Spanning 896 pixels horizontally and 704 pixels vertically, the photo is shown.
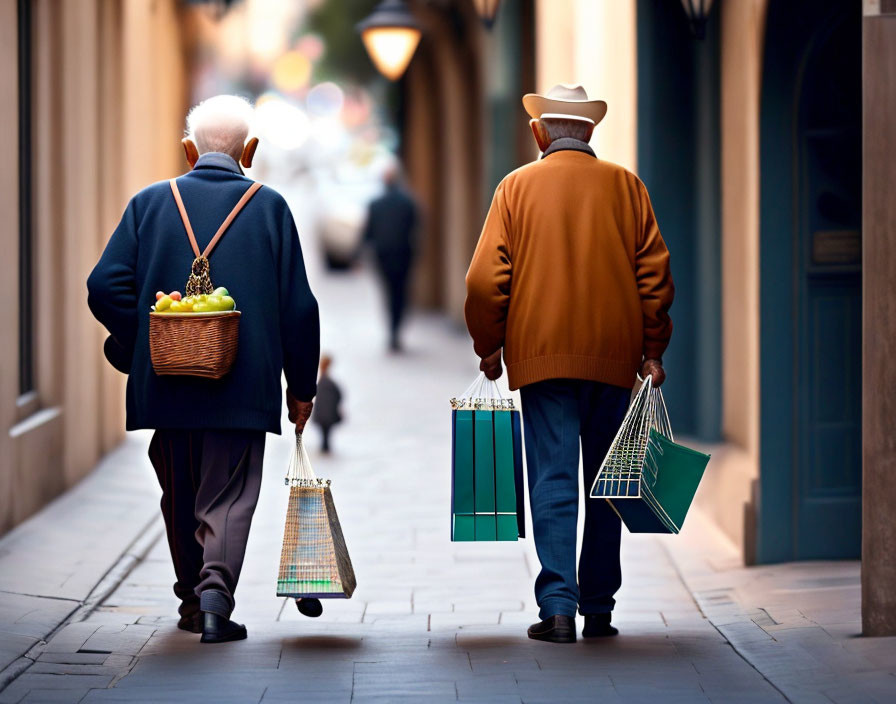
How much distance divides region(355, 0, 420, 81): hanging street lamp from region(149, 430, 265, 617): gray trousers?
7.51m

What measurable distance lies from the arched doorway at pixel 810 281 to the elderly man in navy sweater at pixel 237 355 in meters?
2.56

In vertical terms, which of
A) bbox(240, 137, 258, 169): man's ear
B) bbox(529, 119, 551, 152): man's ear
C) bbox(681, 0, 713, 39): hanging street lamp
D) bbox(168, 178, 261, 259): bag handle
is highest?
bbox(681, 0, 713, 39): hanging street lamp

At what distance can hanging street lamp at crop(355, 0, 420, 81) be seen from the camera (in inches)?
486

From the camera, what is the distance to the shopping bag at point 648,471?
5.25 metres

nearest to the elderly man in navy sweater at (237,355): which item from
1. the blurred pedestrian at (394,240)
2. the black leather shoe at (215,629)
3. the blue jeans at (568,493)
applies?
the black leather shoe at (215,629)

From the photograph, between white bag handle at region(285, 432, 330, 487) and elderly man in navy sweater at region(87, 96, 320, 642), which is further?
white bag handle at region(285, 432, 330, 487)

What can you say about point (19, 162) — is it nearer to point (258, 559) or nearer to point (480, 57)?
point (258, 559)

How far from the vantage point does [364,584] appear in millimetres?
6809

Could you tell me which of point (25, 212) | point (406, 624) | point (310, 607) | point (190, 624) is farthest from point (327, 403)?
point (310, 607)

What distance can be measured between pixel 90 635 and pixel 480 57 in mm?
14291

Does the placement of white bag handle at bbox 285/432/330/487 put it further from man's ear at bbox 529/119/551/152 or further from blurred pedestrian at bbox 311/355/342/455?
blurred pedestrian at bbox 311/355/342/455

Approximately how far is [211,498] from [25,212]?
3.71 m

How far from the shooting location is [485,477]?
5426 mm

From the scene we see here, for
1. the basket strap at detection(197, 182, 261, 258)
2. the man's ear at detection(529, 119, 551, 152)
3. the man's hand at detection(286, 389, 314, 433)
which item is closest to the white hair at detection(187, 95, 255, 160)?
the basket strap at detection(197, 182, 261, 258)
